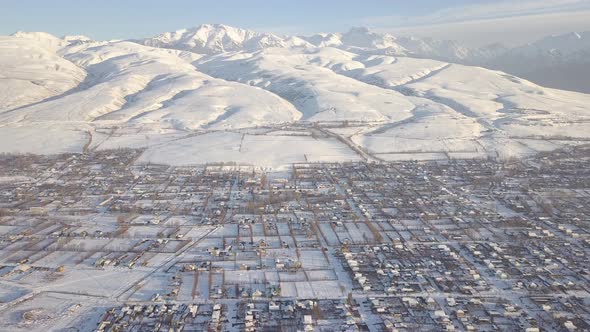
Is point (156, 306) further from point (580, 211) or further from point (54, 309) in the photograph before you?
point (580, 211)

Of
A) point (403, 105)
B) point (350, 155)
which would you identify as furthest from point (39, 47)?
point (350, 155)

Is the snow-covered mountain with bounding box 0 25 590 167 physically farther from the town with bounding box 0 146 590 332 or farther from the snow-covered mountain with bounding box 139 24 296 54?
the snow-covered mountain with bounding box 139 24 296 54

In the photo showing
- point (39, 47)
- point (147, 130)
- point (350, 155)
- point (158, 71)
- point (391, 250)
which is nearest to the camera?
point (391, 250)

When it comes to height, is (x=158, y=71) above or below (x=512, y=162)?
above

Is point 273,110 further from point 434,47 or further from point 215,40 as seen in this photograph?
point 434,47

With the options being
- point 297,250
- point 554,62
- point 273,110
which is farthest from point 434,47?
point 297,250
